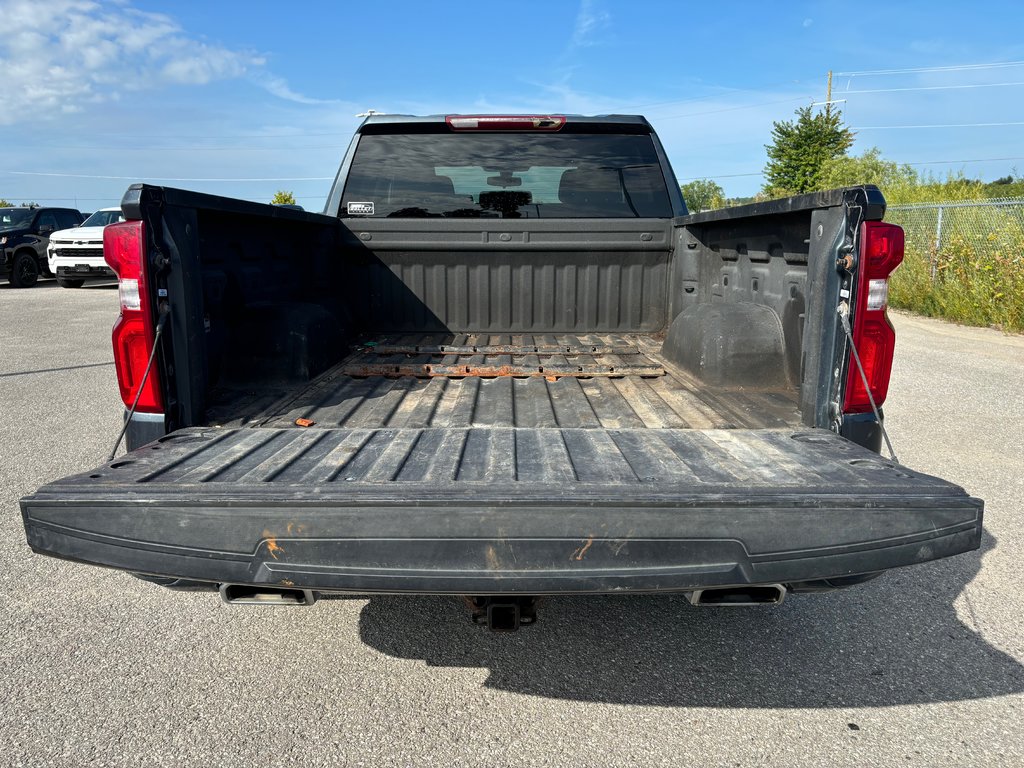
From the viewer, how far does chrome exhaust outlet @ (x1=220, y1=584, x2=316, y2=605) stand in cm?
211

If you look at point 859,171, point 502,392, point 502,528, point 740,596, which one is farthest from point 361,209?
point 859,171

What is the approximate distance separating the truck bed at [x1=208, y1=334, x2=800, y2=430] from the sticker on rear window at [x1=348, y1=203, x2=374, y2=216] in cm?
90

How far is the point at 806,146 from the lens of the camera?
40.8 meters

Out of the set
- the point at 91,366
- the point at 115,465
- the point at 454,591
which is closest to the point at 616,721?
the point at 454,591

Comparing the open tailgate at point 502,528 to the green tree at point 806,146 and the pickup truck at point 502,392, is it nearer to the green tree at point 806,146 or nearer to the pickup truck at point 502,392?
the pickup truck at point 502,392

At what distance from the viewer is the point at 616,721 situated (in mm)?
2529

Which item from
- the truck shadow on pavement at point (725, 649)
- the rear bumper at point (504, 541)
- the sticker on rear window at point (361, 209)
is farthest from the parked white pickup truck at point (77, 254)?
the rear bumper at point (504, 541)

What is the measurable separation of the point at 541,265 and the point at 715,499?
9.70ft

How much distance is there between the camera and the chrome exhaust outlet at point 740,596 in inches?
84.4

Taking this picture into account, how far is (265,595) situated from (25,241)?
2176cm

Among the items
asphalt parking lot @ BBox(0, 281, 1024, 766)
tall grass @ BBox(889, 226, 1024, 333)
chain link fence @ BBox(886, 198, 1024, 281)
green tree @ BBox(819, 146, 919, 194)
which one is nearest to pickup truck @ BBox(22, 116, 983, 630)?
asphalt parking lot @ BBox(0, 281, 1024, 766)

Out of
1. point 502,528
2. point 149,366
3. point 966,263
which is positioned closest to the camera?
point 502,528

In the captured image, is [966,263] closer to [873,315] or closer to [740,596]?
[873,315]

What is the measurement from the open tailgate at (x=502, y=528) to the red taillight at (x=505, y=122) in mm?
2863
